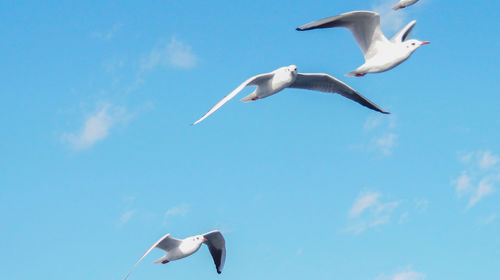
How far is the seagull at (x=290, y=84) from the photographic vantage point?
16598mm

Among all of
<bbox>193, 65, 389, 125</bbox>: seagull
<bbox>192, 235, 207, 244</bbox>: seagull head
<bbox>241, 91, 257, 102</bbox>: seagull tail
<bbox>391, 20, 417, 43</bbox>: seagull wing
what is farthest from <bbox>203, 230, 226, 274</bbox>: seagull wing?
<bbox>391, 20, 417, 43</bbox>: seagull wing

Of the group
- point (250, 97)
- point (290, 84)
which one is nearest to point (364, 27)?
point (290, 84)

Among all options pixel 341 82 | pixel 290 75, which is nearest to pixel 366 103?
pixel 341 82

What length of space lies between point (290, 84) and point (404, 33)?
14.2ft

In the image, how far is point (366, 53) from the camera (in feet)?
56.8

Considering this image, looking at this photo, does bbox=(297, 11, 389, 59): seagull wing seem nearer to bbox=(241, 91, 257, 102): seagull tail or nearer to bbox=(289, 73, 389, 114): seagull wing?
bbox=(289, 73, 389, 114): seagull wing

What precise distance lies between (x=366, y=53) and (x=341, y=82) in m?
1.90

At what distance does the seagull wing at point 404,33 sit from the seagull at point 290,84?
7.27ft

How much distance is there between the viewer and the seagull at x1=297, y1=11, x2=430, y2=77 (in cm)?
1623

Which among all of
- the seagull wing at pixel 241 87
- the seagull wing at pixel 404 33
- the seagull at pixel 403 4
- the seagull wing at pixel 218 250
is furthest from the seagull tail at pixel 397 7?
the seagull wing at pixel 218 250

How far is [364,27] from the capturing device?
1700 cm

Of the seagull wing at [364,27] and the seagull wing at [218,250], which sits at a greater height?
the seagull wing at [364,27]

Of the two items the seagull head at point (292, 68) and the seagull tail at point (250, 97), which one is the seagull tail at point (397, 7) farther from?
the seagull tail at point (250, 97)

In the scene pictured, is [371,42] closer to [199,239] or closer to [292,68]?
[292,68]
